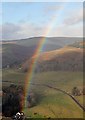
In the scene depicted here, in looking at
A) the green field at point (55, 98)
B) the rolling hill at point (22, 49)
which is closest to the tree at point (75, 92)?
the green field at point (55, 98)

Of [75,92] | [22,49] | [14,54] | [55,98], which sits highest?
[55,98]

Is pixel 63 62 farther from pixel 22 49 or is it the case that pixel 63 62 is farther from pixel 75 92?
pixel 22 49

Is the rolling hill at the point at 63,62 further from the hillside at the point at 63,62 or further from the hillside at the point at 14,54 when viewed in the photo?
the hillside at the point at 14,54

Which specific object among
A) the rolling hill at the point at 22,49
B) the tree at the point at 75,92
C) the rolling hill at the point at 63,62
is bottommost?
the rolling hill at the point at 22,49

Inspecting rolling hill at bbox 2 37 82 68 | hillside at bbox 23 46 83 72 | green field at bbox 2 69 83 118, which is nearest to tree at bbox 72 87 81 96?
green field at bbox 2 69 83 118

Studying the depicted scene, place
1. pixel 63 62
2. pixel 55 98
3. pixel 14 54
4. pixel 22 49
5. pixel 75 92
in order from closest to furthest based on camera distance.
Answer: pixel 55 98, pixel 75 92, pixel 63 62, pixel 14 54, pixel 22 49

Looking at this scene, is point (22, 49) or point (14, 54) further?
point (22, 49)

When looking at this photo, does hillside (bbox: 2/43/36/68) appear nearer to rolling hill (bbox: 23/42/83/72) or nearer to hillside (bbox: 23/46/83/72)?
rolling hill (bbox: 23/42/83/72)

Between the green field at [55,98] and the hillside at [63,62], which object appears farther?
the hillside at [63,62]

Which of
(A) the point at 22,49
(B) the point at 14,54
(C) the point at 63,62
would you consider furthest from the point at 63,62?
(A) the point at 22,49
